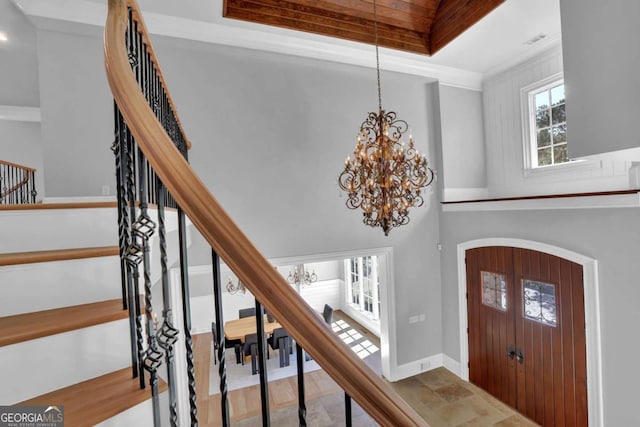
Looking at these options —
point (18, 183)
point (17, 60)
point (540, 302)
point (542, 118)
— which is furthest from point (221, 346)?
point (18, 183)

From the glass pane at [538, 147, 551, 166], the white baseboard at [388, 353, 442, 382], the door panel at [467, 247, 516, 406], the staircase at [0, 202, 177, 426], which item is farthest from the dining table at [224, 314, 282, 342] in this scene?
the glass pane at [538, 147, 551, 166]

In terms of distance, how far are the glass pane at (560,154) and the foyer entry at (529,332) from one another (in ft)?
4.90

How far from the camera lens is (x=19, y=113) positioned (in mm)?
4969

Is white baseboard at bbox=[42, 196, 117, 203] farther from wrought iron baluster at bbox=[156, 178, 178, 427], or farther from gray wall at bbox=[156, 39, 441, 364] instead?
wrought iron baluster at bbox=[156, 178, 178, 427]

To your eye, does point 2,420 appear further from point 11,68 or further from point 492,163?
point 11,68

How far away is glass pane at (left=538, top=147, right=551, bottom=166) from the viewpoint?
4.10m

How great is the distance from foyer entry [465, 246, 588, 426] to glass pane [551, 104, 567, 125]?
77.4 inches

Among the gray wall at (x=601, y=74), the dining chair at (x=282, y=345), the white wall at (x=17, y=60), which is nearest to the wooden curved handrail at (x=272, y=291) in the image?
the gray wall at (x=601, y=74)

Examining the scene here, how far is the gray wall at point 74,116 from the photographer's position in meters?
2.96

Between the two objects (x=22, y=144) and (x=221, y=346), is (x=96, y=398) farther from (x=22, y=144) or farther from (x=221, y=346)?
(x=22, y=144)

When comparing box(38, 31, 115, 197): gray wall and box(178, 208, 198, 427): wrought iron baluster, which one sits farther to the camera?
box(38, 31, 115, 197): gray wall

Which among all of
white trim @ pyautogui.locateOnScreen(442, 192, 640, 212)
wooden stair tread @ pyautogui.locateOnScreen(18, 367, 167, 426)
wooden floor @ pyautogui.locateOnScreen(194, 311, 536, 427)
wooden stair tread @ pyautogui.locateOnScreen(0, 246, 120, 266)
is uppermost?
white trim @ pyautogui.locateOnScreen(442, 192, 640, 212)

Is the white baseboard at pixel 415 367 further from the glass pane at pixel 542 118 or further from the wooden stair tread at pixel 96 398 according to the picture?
the wooden stair tread at pixel 96 398

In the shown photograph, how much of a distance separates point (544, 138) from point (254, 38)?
4395 millimetres
